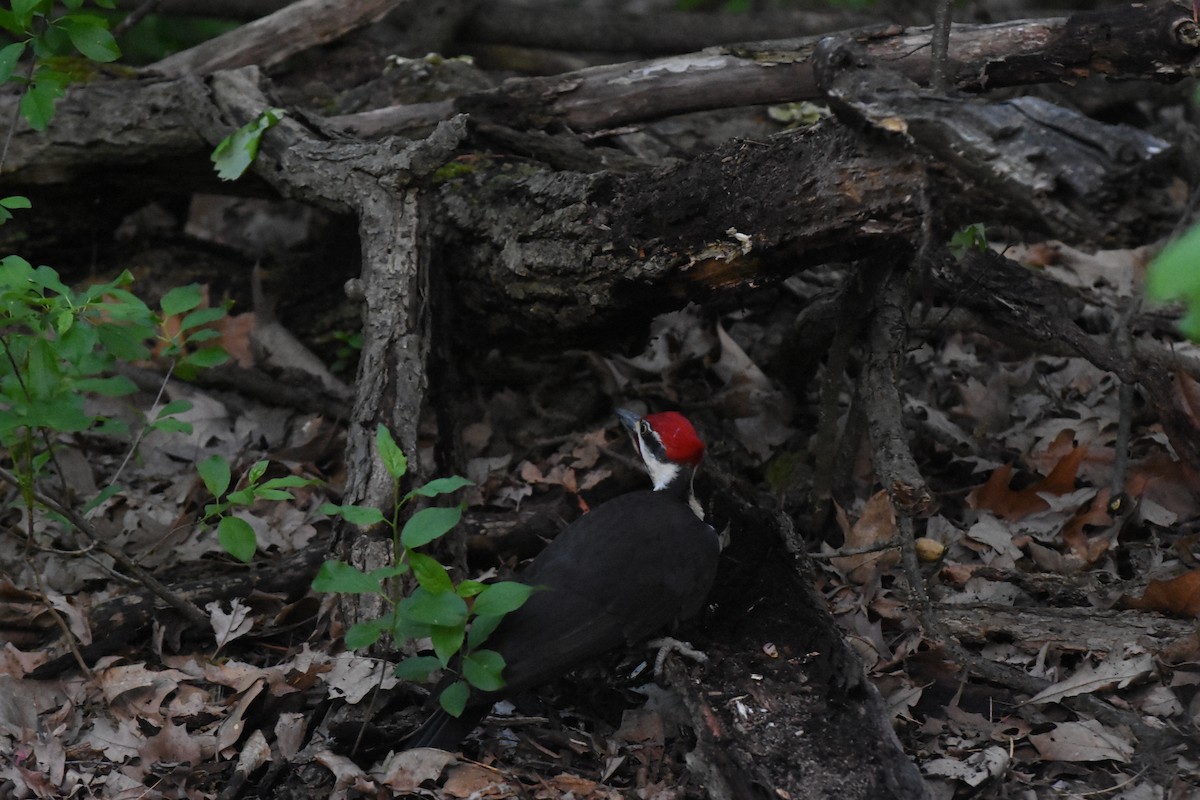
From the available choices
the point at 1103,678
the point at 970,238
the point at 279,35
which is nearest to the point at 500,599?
the point at 1103,678

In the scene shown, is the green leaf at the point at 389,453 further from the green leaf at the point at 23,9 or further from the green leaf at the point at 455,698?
the green leaf at the point at 23,9

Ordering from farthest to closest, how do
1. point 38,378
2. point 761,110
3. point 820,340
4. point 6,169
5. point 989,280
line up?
point 761,110 < point 6,169 < point 820,340 < point 989,280 < point 38,378

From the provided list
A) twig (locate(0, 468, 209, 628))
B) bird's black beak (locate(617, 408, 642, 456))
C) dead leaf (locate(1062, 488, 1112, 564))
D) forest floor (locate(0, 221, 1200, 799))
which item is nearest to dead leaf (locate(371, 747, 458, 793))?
forest floor (locate(0, 221, 1200, 799))

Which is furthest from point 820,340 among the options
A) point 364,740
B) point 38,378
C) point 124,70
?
point 124,70

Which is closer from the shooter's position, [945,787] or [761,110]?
[945,787]

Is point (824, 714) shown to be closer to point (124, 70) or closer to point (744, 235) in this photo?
point (744, 235)

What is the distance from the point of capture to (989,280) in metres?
4.00

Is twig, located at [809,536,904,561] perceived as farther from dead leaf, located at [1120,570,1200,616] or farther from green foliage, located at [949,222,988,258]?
green foliage, located at [949,222,988,258]

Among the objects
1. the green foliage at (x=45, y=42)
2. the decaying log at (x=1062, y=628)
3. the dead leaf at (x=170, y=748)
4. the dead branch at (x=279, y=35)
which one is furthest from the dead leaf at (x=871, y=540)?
the dead branch at (x=279, y=35)

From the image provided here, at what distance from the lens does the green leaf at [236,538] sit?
3.18 meters

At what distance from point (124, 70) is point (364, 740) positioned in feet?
11.7

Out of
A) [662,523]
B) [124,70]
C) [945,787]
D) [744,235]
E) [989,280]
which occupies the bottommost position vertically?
[945,787]

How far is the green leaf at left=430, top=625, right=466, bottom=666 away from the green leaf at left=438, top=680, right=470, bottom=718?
0.13 m

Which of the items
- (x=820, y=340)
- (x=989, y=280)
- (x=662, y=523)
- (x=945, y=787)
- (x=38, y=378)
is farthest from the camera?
(x=820, y=340)
